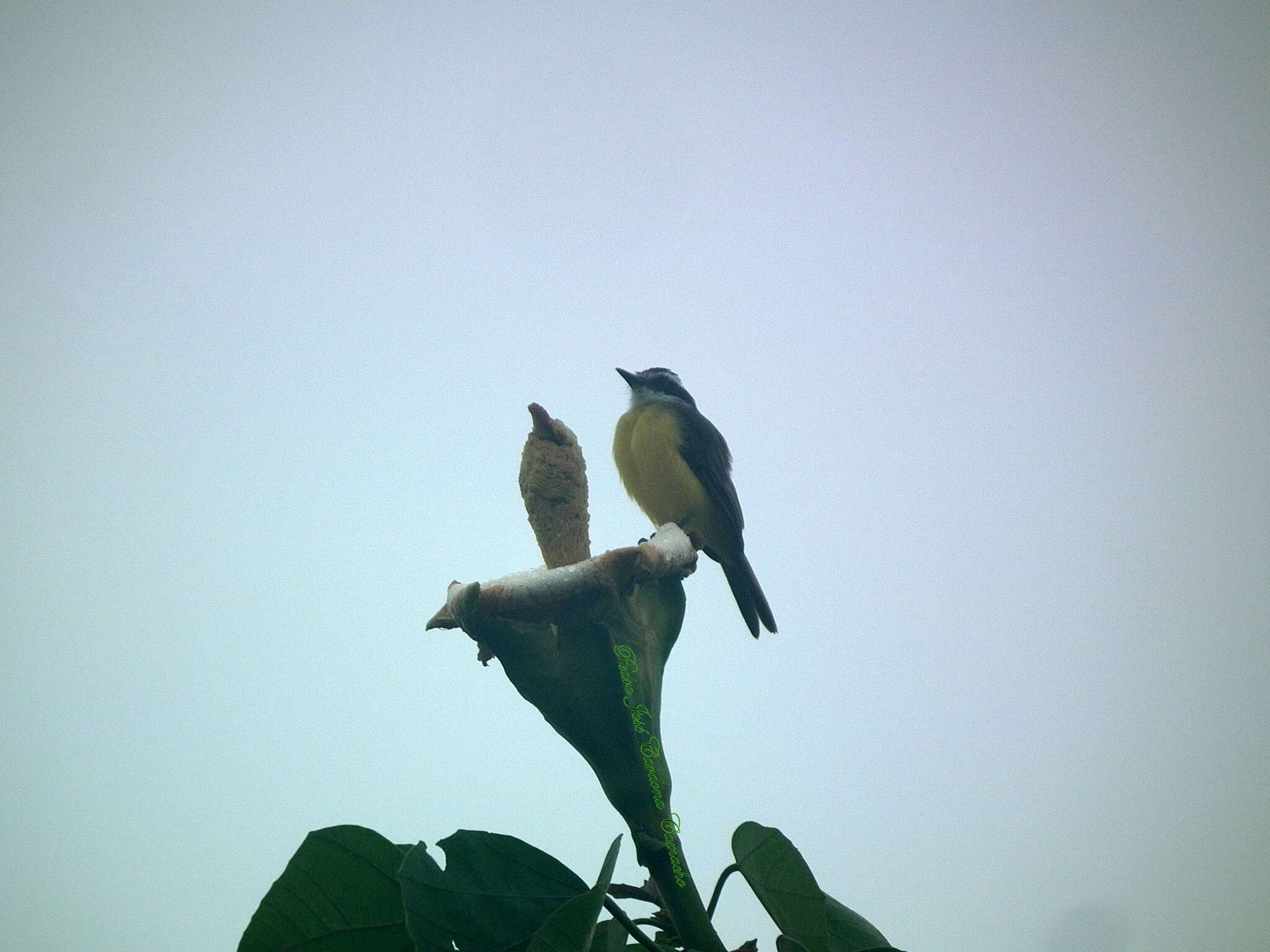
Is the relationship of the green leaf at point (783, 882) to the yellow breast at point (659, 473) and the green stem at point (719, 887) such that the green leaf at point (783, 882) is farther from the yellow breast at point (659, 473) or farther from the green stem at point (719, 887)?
the yellow breast at point (659, 473)

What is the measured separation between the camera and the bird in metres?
2.99

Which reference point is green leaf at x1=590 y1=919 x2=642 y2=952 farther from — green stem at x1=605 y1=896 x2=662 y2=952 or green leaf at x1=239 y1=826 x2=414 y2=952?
green leaf at x1=239 y1=826 x2=414 y2=952

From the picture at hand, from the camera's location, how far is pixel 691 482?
3.02 m

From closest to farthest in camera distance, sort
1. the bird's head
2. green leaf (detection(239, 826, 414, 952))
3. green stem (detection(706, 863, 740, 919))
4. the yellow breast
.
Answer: green leaf (detection(239, 826, 414, 952)), green stem (detection(706, 863, 740, 919)), the yellow breast, the bird's head

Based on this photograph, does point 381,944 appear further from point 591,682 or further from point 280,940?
point 591,682

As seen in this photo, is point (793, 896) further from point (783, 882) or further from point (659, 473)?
point (659, 473)

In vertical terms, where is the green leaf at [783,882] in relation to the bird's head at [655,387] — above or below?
below

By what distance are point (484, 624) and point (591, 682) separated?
0.15 metres

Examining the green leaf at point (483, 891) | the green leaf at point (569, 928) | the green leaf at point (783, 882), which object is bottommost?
the green leaf at point (783, 882)

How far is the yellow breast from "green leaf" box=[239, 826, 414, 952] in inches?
78.8

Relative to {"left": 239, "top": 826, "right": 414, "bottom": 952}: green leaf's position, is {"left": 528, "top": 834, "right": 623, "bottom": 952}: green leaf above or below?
below

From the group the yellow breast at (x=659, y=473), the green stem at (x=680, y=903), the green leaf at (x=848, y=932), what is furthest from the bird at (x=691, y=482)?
the green stem at (x=680, y=903)

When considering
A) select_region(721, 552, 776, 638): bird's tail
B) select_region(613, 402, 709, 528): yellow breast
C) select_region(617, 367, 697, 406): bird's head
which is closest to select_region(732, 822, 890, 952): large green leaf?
select_region(613, 402, 709, 528): yellow breast

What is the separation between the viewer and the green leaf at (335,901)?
3.01 feet
